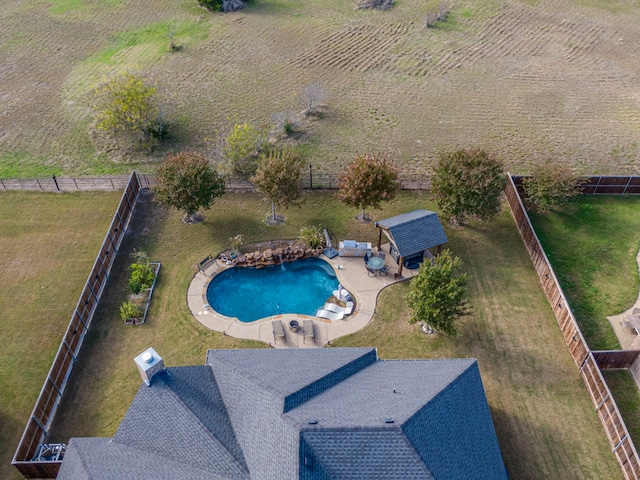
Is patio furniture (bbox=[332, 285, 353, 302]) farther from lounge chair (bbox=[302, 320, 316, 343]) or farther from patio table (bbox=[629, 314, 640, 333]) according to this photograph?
patio table (bbox=[629, 314, 640, 333])

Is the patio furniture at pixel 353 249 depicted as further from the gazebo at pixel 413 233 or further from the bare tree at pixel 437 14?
the bare tree at pixel 437 14

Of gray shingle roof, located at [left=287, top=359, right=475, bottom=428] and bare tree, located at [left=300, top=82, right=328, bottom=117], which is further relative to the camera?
bare tree, located at [left=300, top=82, right=328, bottom=117]

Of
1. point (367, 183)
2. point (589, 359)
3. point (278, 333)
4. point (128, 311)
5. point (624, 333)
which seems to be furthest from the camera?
point (367, 183)

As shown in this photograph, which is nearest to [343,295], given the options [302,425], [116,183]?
[302,425]

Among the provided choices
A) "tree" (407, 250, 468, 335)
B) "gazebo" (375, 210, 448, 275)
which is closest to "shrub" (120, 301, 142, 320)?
"gazebo" (375, 210, 448, 275)

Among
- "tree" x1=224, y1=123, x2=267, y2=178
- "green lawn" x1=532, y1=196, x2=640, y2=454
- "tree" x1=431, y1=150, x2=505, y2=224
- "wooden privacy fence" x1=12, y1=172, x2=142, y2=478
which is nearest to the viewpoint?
"wooden privacy fence" x1=12, y1=172, x2=142, y2=478

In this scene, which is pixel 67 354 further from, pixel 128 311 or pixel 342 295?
pixel 342 295
